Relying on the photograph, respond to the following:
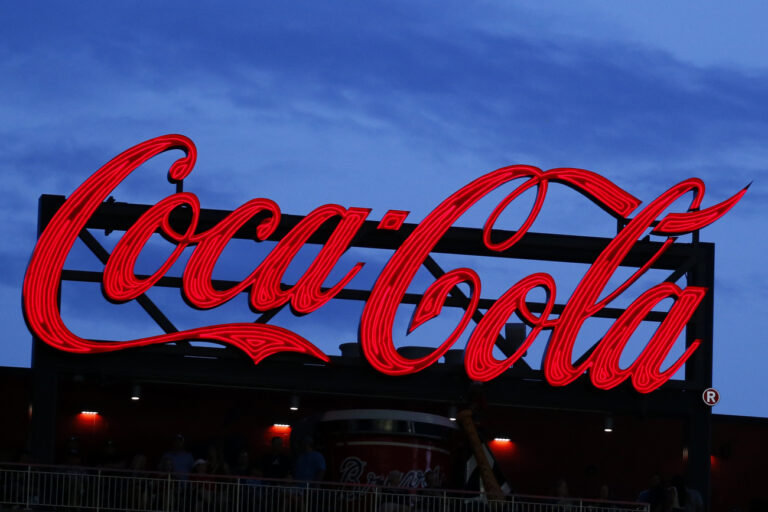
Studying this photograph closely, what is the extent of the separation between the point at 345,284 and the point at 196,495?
25.4 ft

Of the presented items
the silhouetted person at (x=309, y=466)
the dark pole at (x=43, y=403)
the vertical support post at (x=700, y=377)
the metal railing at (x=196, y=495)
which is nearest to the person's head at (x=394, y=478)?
the metal railing at (x=196, y=495)

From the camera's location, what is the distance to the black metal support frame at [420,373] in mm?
40562

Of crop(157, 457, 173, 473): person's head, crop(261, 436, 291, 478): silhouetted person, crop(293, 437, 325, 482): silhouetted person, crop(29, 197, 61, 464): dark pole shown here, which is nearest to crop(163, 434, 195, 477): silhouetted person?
Answer: crop(157, 457, 173, 473): person's head

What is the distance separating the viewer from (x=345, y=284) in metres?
41.3

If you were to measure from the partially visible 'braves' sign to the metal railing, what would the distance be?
5074 mm

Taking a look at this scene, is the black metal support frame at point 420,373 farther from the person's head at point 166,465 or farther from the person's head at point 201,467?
the person's head at point 201,467

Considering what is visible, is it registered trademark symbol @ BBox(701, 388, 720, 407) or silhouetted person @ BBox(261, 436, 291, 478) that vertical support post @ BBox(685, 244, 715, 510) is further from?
silhouetted person @ BBox(261, 436, 291, 478)

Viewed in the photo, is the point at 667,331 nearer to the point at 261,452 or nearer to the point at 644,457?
the point at 644,457

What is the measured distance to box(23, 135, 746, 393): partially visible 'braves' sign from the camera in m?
40.6

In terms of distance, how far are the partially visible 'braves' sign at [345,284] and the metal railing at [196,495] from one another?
5.07 m

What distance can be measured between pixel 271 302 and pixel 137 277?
10.1 feet

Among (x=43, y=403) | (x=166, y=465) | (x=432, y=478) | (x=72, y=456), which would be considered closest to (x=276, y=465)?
(x=166, y=465)

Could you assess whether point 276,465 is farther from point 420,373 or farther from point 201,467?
point 420,373

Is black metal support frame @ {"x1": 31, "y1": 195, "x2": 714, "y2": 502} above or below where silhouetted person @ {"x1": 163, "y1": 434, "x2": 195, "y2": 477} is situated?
above
